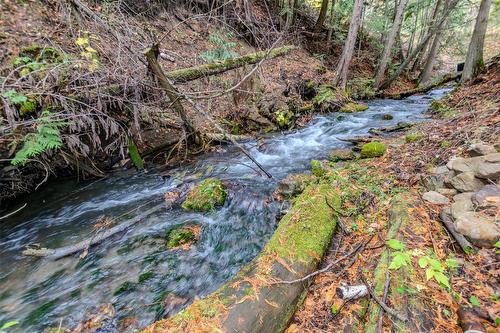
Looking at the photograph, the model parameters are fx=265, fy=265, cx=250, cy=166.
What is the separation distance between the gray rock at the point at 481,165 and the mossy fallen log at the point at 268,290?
1.70 metres

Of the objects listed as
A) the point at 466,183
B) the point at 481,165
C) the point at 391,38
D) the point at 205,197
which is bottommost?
the point at 205,197

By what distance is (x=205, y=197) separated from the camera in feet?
15.9

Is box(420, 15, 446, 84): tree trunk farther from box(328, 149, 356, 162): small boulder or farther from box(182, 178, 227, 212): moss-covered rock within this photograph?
box(182, 178, 227, 212): moss-covered rock

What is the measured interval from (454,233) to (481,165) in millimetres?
1012

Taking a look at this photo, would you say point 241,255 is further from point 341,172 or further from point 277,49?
point 277,49

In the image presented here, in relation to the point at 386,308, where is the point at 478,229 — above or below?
above

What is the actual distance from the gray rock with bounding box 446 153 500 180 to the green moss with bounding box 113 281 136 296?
434cm

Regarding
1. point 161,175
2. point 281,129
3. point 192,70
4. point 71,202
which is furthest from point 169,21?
point 71,202

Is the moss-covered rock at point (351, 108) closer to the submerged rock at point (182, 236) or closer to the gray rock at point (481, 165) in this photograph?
the gray rock at point (481, 165)

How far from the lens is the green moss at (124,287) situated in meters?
3.30

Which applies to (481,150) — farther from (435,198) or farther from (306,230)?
(306,230)

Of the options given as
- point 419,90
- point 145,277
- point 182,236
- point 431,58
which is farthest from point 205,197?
point 431,58

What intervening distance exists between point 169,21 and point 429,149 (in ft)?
36.6

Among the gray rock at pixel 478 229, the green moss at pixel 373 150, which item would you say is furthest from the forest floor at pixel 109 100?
the gray rock at pixel 478 229
